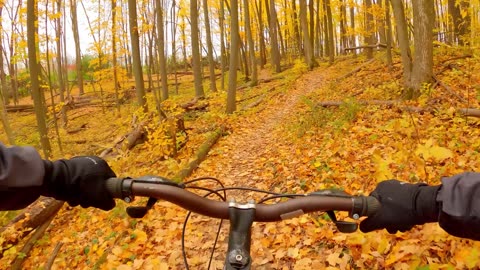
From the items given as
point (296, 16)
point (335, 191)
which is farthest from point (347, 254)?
point (296, 16)

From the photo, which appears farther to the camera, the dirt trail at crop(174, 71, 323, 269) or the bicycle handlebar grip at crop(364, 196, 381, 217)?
the dirt trail at crop(174, 71, 323, 269)

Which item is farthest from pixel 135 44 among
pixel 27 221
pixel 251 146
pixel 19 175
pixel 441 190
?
pixel 441 190

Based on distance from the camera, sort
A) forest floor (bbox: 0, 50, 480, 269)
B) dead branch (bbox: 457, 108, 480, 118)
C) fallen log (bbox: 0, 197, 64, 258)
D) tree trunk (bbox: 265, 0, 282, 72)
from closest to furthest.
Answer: forest floor (bbox: 0, 50, 480, 269), fallen log (bbox: 0, 197, 64, 258), dead branch (bbox: 457, 108, 480, 118), tree trunk (bbox: 265, 0, 282, 72)

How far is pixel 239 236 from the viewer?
4.42 feet

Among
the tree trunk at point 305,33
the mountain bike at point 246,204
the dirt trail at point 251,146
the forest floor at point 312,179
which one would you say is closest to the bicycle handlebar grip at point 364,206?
the mountain bike at point 246,204

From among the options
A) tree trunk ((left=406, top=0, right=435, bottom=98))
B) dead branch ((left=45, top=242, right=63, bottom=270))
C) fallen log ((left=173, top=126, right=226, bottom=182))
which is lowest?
dead branch ((left=45, top=242, right=63, bottom=270))

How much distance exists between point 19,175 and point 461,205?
5.81 feet

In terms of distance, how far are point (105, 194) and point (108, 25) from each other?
22.4 metres

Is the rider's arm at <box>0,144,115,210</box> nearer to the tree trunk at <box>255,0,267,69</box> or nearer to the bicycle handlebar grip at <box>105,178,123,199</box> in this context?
the bicycle handlebar grip at <box>105,178,123,199</box>

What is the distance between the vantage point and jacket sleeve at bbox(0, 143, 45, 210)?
1.41m

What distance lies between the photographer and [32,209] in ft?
22.9

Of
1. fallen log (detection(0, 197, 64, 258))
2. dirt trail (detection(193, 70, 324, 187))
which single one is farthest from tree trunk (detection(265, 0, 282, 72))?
fallen log (detection(0, 197, 64, 258))

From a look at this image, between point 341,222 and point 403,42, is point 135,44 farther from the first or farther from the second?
point 341,222

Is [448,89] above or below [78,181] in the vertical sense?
above
